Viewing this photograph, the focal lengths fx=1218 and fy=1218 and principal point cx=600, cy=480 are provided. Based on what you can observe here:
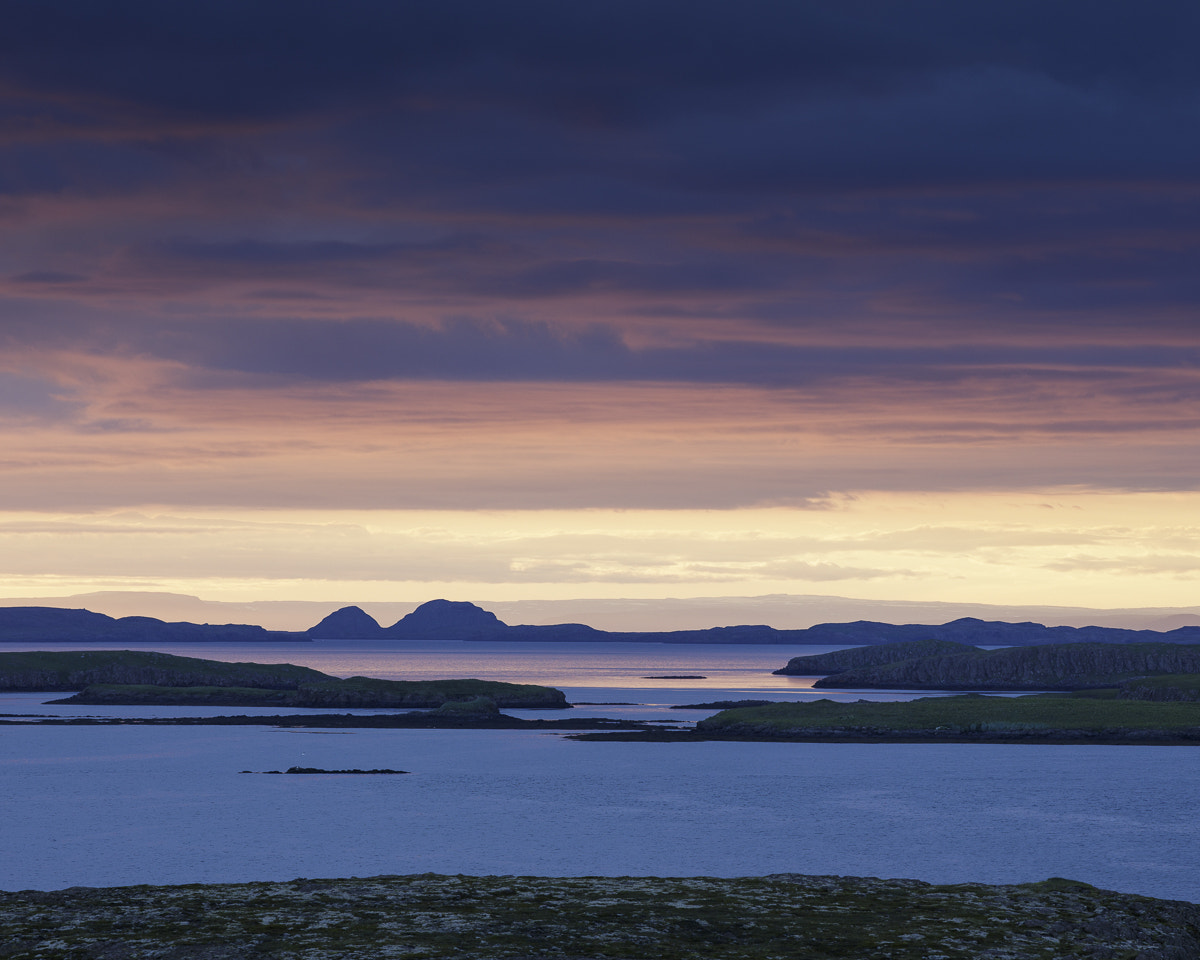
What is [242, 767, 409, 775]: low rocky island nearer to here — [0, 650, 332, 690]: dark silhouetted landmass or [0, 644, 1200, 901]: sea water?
[0, 644, 1200, 901]: sea water

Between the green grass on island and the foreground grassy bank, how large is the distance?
77.4 metres

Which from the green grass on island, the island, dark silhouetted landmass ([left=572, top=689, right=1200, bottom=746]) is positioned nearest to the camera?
dark silhouetted landmass ([left=572, top=689, right=1200, bottom=746])

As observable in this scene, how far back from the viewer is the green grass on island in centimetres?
10138

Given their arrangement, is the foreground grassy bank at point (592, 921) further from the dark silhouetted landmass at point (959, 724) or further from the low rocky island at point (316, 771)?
the dark silhouetted landmass at point (959, 724)

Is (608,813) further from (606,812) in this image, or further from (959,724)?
(959,724)

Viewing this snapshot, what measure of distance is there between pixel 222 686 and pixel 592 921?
161816mm

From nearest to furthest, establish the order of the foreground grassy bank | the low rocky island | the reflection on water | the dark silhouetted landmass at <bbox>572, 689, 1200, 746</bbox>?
the foreground grassy bank < the reflection on water < the low rocky island < the dark silhouetted landmass at <bbox>572, 689, 1200, 746</bbox>

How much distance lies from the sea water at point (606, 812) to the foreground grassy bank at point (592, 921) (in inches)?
525

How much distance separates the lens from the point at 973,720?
10612 cm

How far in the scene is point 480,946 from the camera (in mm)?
20859

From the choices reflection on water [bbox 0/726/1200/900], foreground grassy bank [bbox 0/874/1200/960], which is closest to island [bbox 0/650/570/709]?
reflection on water [bbox 0/726/1200/900]

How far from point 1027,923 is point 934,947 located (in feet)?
10.7

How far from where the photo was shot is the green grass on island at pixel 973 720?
101375mm

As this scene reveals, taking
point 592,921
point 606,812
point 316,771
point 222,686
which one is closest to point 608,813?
point 606,812
